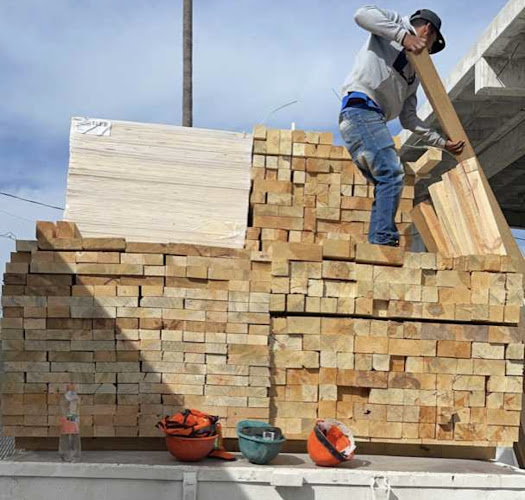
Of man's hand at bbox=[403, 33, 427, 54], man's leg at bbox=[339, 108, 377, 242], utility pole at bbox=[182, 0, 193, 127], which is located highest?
utility pole at bbox=[182, 0, 193, 127]

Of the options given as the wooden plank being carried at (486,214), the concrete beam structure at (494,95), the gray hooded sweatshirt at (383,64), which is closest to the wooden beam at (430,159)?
the concrete beam structure at (494,95)

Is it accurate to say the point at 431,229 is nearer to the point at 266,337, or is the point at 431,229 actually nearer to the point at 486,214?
the point at 486,214

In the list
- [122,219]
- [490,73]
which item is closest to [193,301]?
[122,219]

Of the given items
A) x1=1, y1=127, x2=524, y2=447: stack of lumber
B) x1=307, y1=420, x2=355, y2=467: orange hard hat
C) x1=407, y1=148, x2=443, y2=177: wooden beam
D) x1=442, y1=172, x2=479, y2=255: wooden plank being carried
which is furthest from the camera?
x1=407, y1=148, x2=443, y2=177: wooden beam

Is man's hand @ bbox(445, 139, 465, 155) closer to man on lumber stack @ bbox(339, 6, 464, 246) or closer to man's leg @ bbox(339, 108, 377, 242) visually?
man on lumber stack @ bbox(339, 6, 464, 246)

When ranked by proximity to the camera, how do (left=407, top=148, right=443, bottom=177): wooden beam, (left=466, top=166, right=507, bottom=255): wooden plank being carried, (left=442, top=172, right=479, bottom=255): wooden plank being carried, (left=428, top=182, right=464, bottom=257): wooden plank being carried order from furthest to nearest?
(left=407, top=148, right=443, bottom=177): wooden beam → (left=428, top=182, right=464, bottom=257): wooden plank being carried → (left=442, top=172, right=479, bottom=255): wooden plank being carried → (left=466, top=166, right=507, bottom=255): wooden plank being carried

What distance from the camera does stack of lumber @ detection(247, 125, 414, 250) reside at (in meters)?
4.50

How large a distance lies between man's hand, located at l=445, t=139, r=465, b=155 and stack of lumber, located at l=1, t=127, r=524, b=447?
1.00 m

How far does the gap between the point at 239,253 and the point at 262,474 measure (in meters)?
1.30

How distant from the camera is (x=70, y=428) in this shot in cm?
347

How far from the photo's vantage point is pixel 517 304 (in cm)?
393

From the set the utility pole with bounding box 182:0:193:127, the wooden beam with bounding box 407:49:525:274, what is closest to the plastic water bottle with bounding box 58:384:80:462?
the wooden beam with bounding box 407:49:525:274

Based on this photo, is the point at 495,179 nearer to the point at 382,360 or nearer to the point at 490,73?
the point at 490,73

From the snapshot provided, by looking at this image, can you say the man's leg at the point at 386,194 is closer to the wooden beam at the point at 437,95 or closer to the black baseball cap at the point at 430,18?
the wooden beam at the point at 437,95
